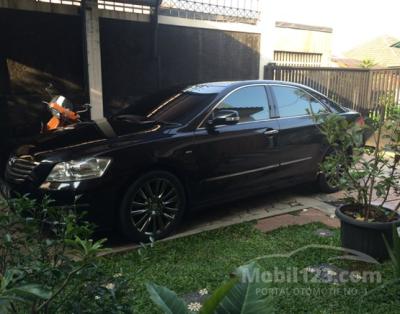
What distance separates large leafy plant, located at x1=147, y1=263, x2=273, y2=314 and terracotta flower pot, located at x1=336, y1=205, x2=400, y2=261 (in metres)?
2.16

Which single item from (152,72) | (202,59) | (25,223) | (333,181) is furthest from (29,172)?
(202,59)

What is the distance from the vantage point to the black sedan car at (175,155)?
356 centimetres

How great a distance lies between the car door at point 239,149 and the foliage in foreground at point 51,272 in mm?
2344

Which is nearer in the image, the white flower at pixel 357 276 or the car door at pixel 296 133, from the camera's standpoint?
the white flower at pixel 357 276

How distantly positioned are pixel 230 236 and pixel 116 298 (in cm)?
251

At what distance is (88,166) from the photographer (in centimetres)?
354

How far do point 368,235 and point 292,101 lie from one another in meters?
2.32

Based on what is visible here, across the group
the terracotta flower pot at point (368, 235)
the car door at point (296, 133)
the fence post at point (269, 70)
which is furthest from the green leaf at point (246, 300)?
the fence post at point (269, 70)

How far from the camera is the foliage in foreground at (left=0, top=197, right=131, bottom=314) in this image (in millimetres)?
1318

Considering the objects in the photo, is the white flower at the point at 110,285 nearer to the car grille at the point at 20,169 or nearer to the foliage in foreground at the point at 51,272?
the foliage in foreground at the point at 51,272

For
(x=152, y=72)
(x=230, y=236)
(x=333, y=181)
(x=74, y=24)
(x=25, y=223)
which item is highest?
(x=74, y=24)

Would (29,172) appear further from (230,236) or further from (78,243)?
(78,243)

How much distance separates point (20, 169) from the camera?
12.4 feet

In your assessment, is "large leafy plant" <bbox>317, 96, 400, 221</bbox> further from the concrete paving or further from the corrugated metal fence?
the corrugated metal fence
